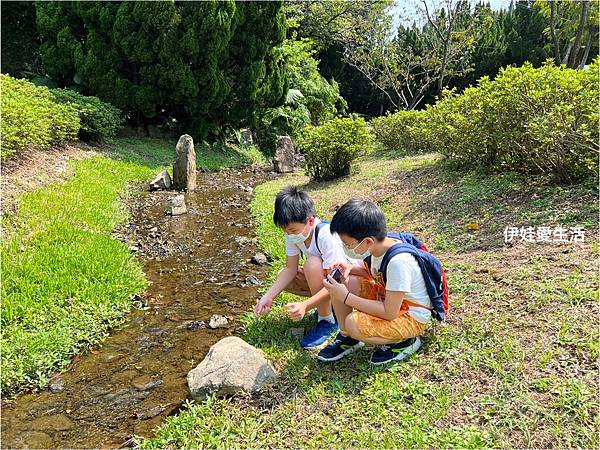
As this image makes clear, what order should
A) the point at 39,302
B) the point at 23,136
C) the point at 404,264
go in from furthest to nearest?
the point at 23,136, the point at 39,302, the point at 404,264

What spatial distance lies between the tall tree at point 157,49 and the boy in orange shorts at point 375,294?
10.7 m

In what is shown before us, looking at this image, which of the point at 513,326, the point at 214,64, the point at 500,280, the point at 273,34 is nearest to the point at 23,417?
the point at 513,326

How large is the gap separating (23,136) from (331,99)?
1357cm

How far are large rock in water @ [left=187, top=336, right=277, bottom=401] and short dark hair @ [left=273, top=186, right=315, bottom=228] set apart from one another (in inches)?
35.2

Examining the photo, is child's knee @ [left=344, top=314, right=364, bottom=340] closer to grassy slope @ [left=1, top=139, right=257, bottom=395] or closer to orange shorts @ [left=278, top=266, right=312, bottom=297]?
orange shorts @ [left=278, top=266, right=312, bottom=297]

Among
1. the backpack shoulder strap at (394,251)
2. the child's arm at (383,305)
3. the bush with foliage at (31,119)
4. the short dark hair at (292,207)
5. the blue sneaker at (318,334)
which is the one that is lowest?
the blue sneaker at (318,334)

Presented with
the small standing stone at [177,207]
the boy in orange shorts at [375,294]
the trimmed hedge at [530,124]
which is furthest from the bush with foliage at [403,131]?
the boy in orange shorts at [375,294]

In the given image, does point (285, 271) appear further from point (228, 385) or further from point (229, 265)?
point (229, 265)

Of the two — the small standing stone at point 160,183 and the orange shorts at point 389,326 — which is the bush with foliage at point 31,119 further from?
the orange shorts at point 389,326

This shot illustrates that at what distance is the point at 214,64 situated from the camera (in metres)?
12.6

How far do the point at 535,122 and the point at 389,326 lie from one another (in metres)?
3.59

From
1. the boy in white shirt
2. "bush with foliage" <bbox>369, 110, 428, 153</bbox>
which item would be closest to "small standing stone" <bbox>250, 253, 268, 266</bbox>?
the boy in white shirt

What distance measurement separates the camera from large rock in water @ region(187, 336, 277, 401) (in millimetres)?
2920

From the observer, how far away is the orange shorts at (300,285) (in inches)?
143
